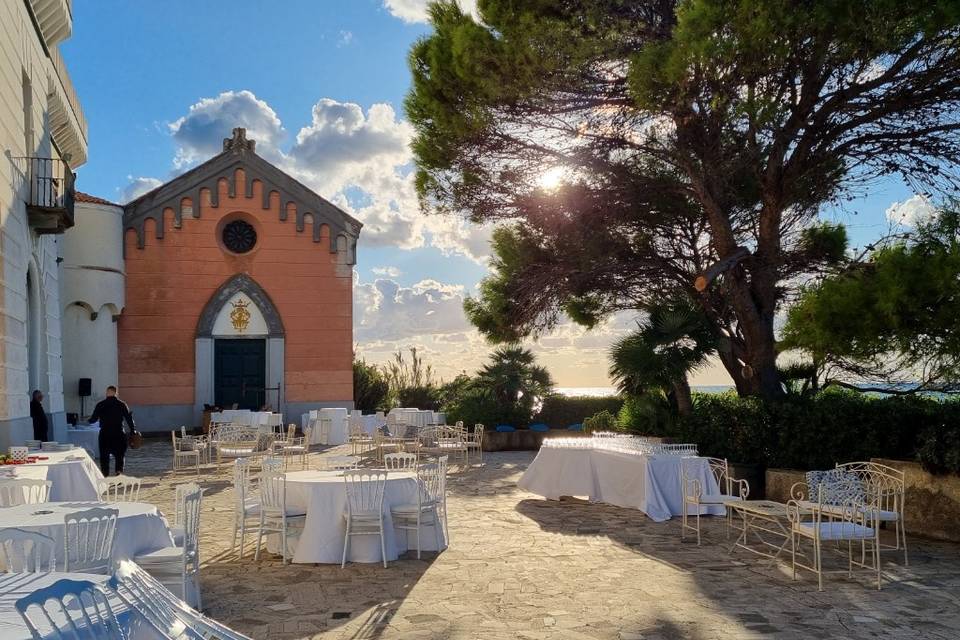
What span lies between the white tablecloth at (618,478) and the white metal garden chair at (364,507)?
3421 millimetres

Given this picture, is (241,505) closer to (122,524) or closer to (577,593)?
(122,524)

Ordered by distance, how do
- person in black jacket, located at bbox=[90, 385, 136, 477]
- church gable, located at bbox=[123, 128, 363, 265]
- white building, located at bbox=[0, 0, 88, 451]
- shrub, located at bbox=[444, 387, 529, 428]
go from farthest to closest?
church gable, located at bbox=[123, 128, 363, 265] < shrub, located at bbox=[444, 387, 529, 428] < person in black jacket, located at bbox=[90, 385, 136, 477] < white building, located at bbox=[0, 0, 88, 451]

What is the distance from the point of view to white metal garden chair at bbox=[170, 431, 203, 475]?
12130mm

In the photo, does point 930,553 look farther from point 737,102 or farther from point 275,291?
point 275,291

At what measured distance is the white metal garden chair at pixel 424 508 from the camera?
264 inches

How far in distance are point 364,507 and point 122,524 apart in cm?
204

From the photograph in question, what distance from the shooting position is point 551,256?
516 inches

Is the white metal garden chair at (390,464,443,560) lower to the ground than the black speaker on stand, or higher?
lower

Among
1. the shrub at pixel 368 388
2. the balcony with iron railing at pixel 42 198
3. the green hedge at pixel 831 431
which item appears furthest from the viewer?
the shrub at pixel 368 388

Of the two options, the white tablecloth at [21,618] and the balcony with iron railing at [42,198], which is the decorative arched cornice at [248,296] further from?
the white tablecloth at [21,618]

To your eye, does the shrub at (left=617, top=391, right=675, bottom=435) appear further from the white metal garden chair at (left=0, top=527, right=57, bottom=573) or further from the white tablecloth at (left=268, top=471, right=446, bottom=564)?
the white metal garden chair at (left=0, top=527, right=57, bottom=573)

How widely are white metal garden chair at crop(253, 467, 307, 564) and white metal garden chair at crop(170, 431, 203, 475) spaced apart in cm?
563

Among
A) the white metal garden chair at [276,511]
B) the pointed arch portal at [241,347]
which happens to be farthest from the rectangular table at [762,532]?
the pointed arch portal at [241,347]

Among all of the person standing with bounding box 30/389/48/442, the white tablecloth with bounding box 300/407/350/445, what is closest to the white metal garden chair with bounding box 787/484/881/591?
the person standing with bounding box 30/389/48/442
